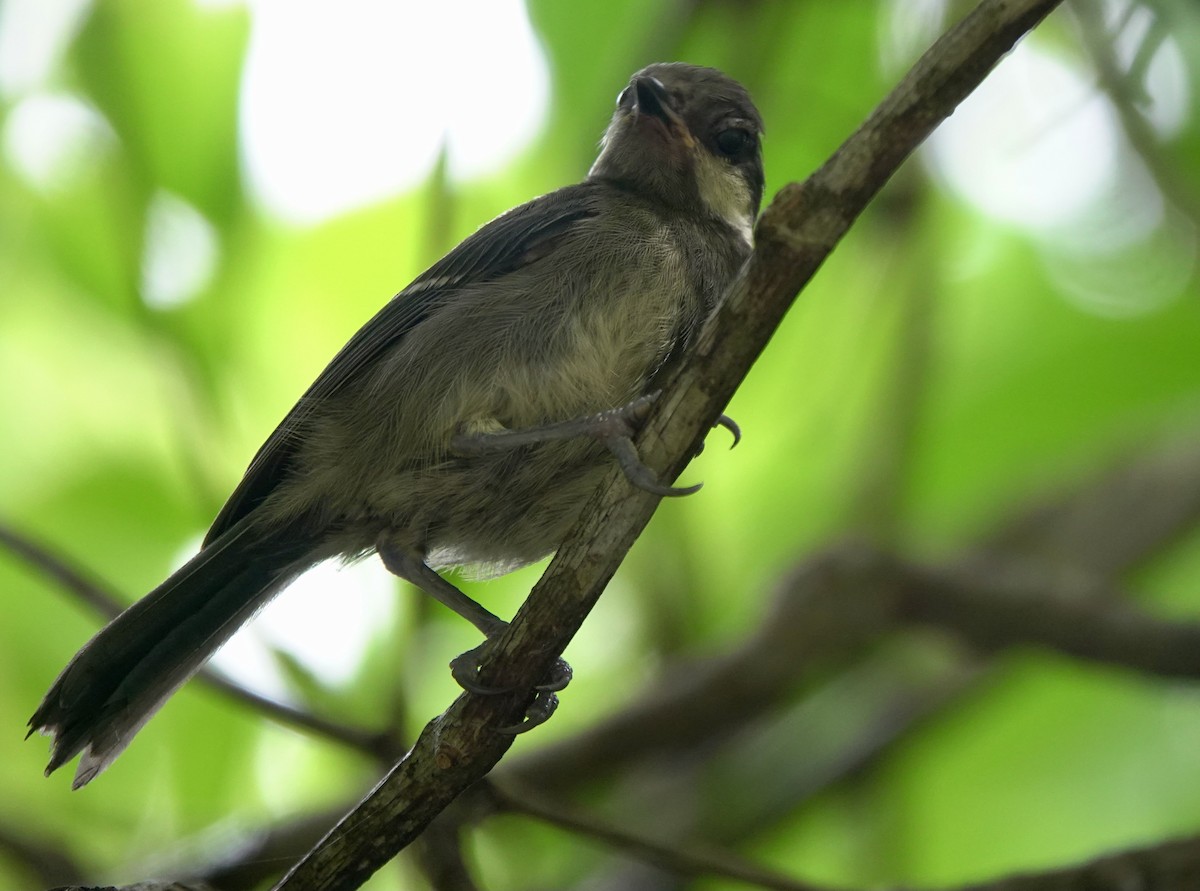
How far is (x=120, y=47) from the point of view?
398 cm

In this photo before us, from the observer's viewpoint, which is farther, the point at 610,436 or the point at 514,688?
the point at 610,436

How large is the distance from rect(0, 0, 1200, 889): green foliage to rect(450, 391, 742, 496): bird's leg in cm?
95

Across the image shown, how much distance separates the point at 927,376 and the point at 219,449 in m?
2.12

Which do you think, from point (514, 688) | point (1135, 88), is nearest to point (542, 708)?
point (514, 688)

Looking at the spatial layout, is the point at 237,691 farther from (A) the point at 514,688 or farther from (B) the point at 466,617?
(A) the point at 514,688

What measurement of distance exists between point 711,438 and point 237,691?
73.6 inches

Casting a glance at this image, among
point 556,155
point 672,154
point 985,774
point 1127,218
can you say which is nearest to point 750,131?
point 672,154

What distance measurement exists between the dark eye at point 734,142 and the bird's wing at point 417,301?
528mm

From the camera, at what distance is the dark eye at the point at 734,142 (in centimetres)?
360

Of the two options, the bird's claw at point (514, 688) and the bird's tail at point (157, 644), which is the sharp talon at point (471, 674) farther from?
the bird's tail at point (157, 644)

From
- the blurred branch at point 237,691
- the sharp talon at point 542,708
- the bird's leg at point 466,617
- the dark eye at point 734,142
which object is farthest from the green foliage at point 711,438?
the sharp talon at point 542,708

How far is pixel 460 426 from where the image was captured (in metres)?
2.94

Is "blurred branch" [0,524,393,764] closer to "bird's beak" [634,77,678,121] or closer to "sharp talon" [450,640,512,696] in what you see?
"sharp talon" [450,640,512,696]

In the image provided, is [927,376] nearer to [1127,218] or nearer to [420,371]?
[1127,218]
